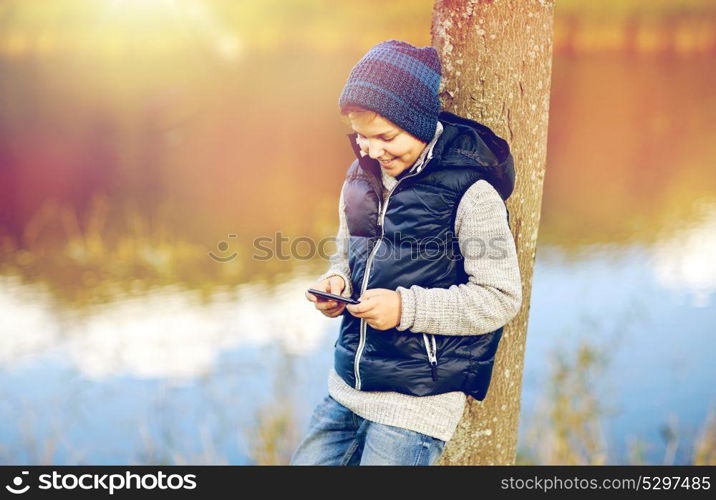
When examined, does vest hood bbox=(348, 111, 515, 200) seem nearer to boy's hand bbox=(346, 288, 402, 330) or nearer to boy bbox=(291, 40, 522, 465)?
boy bbox=(291, 40, 522, 465)

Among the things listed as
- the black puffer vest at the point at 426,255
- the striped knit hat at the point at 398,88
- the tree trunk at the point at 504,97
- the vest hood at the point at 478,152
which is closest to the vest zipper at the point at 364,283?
the black puffer vest at the point at 426,255

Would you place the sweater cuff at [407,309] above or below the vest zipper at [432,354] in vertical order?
above

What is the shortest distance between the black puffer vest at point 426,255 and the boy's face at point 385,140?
0.06 m

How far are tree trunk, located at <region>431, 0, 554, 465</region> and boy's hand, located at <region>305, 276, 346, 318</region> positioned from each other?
0.68 metres

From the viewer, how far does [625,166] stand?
4.84 metres

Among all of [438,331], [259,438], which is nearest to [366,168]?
[438,331]

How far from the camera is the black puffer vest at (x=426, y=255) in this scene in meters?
1.87

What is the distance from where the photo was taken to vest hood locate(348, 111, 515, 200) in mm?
1871

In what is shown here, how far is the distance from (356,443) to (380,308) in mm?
527

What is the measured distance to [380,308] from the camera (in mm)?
1815

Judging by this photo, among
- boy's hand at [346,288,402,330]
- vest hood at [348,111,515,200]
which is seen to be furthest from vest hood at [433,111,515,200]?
boy's hand at [346,288,402,330]

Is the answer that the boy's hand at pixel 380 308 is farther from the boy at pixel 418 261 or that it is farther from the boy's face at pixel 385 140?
the boy's face at pixel 385 140

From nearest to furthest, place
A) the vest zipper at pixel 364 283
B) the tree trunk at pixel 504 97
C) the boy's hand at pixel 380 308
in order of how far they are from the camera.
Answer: the boy's hand at pixel 380 308
the vest zipper at pixel 364 283
the tree trunk at pixel 504 97
